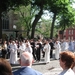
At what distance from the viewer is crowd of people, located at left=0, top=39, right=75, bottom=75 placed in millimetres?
4906

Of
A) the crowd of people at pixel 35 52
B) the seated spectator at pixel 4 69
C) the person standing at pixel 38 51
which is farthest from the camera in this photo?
the person standing at pixel 38 51

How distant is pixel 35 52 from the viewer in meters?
24.1

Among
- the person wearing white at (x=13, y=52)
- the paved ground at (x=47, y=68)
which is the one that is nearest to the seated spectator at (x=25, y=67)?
the paved ground at (x=47, y=68)

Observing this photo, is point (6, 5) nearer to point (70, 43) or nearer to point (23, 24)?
point (70, 43)

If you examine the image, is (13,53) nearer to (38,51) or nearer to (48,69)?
(38,51)

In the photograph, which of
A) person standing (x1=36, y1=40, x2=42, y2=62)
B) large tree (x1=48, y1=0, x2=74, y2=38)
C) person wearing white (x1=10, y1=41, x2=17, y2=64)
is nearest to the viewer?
person wearing white (x1=10, y1=41, x2=17, y2=64)

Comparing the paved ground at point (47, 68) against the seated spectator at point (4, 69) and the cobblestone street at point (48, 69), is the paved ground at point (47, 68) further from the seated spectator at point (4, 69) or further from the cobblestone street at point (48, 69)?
the seated spectator at point (4, 69)

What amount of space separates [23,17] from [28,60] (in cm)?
5811

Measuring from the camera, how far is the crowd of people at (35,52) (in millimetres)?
4906

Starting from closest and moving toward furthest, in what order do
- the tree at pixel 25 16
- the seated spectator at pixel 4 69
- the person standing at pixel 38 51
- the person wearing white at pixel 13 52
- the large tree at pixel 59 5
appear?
the seated spectator at pixel 4 69
the person wearing white at pixel 13 52
the person standing at pixel 38 51
the large tree at pixel 59 5
the tree at pixel 25 16

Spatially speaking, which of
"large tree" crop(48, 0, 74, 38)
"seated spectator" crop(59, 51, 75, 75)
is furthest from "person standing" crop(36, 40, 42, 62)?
"large tree" crop(48, 0, 74, 38)

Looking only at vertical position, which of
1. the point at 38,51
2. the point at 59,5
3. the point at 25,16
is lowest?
the point at 38,51

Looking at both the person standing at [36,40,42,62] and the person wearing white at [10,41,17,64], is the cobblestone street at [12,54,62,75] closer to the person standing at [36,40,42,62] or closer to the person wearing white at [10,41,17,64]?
the person wearing white at [10,41,17,64]

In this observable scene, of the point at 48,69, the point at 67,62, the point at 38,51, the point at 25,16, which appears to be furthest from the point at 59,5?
the point at 67,62
